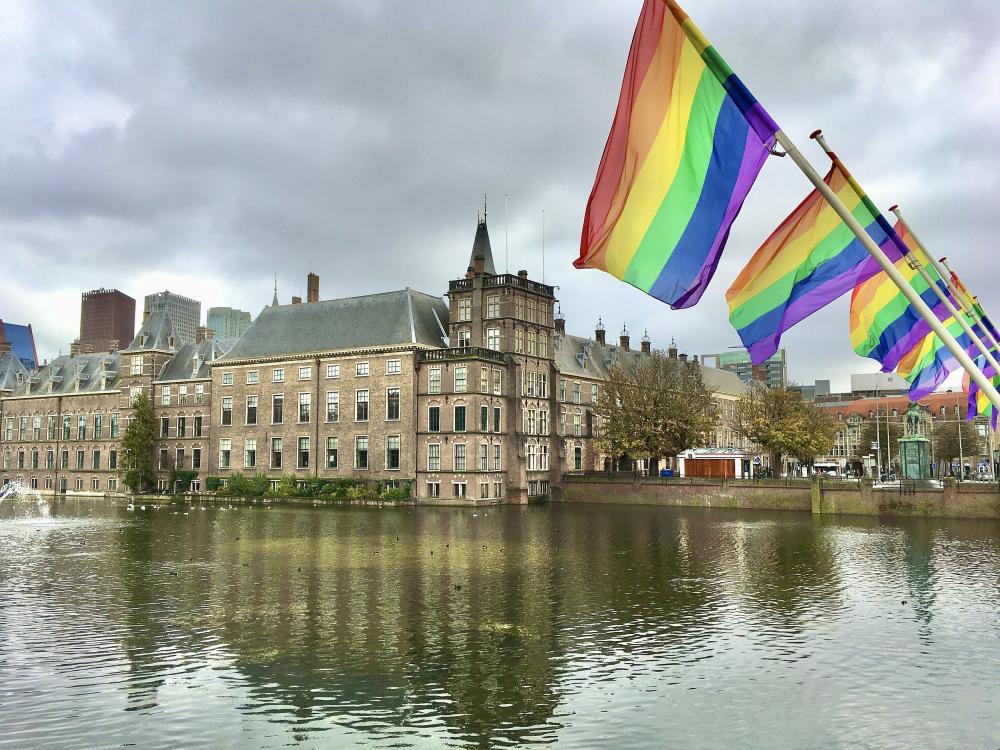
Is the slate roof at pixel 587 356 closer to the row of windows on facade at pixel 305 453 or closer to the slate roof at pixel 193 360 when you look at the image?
the row of windows on facade at pixel 305 453

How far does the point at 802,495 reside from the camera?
6725 cm

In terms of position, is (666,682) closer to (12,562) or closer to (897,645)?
(897,645)

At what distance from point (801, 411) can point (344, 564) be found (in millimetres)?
64196

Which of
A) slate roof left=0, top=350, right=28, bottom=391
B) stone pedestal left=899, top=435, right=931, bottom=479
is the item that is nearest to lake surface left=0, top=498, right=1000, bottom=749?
stone pedestal left=899, top=435, right=931, bottom=479

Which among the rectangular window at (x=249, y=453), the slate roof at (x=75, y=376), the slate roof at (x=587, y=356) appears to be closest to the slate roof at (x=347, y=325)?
the rectangular window at (x=249, y=453)

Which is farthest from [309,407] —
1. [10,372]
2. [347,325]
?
[10,372]

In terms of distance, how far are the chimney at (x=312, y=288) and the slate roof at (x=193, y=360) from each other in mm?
9472

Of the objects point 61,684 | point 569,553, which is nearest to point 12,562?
point 61,684

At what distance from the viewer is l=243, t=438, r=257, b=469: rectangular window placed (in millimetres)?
81312

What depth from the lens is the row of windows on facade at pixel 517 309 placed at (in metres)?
75.2

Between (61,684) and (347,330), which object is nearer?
(61,684)

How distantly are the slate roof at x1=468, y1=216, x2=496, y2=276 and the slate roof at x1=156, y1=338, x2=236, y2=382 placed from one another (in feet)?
93.2

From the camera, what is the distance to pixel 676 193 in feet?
43.7

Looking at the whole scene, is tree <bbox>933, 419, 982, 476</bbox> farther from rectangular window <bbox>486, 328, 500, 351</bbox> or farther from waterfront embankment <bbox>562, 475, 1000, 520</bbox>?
rectangular window <bbox>486, 328, 500, 351</bbox>
